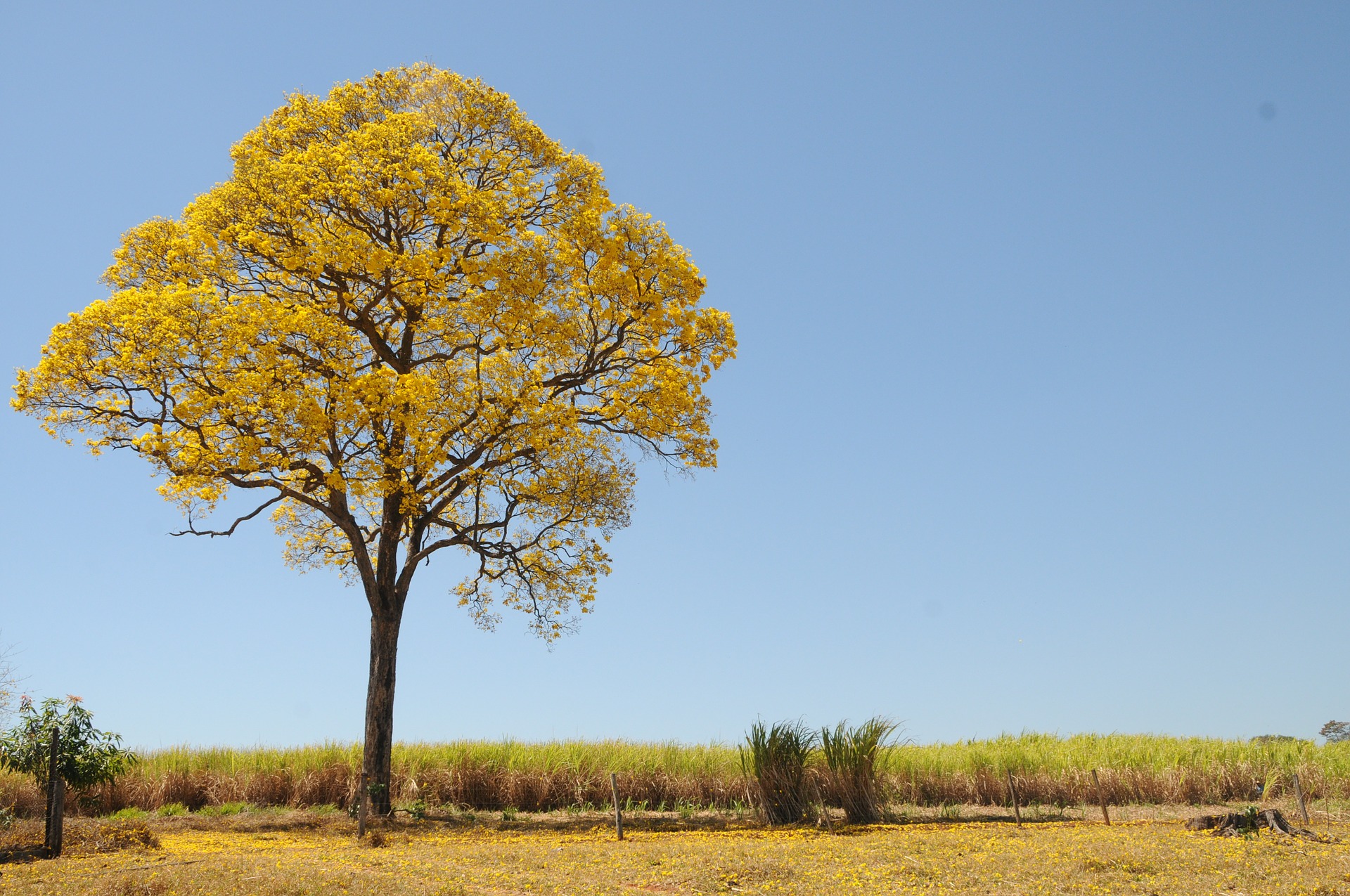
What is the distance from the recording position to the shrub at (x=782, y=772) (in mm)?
15883

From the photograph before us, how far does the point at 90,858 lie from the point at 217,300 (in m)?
9.20

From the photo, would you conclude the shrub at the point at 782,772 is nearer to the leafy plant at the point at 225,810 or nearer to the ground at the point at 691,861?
the ground at the point at 691,861

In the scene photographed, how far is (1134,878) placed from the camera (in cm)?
996

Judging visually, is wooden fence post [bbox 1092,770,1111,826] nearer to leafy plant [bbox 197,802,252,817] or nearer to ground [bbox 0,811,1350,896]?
ground [bbox 0,811,1350,896]

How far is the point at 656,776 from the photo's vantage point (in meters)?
18.5

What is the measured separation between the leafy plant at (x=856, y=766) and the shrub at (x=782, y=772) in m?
0.39

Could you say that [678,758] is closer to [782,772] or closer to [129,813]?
[782,772]

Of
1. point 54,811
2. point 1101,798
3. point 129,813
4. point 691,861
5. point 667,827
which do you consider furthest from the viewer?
point 129,813

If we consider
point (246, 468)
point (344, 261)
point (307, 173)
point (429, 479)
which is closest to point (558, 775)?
point (429, 479)

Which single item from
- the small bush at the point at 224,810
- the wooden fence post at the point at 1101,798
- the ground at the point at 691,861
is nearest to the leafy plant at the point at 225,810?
the small bush at the point at 224,810

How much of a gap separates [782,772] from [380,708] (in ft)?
24.6

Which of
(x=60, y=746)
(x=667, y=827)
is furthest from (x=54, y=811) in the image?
(x=667, y=827)

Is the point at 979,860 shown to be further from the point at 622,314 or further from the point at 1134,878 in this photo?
the point at 622,314

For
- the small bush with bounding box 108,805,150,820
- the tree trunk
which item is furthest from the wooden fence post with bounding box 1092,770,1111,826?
the small bush with bounding box 108,805,150,820
